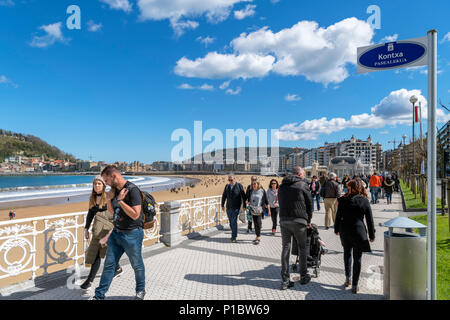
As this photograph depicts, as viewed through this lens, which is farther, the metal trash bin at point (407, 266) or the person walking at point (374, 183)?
the person walking at point (374, 183)

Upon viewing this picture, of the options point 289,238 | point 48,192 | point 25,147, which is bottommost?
point 48,192

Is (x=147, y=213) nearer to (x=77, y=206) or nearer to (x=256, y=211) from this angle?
(x=256, y=211)

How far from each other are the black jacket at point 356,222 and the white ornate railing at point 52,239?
13.1 feet

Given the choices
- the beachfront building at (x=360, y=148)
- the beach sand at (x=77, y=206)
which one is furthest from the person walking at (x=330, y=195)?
the beachfront building at (x=360, y=148)

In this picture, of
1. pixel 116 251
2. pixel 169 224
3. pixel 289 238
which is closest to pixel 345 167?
pixel 169 224

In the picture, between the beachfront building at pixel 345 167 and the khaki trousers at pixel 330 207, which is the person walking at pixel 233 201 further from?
the beachfront building at pixel 345 167

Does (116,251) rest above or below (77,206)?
above

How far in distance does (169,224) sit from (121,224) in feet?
10.6

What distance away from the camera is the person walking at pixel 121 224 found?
3.20 meters

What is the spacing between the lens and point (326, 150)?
15488cm

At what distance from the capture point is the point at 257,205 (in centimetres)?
657
